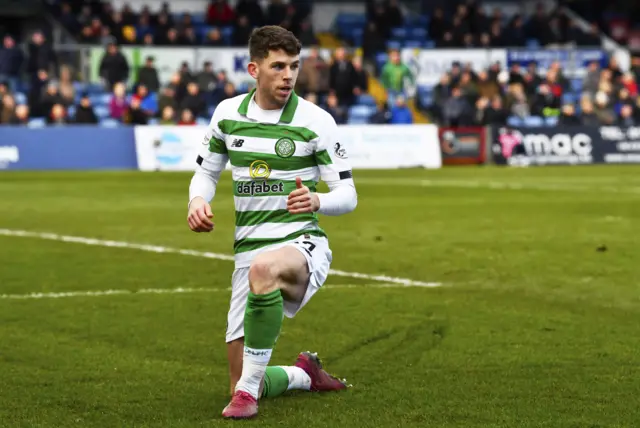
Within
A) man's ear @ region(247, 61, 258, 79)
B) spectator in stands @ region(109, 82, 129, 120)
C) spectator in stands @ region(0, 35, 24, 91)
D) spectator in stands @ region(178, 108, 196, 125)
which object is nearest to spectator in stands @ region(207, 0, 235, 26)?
spectator in stands @ region(0, 35, 24, 91)

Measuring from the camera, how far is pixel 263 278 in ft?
18.9

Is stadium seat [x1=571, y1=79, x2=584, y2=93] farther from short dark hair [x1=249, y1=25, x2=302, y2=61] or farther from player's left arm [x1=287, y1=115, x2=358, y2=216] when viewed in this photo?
short dark hair [x1=249, y1=25, x2=302, y2=61]

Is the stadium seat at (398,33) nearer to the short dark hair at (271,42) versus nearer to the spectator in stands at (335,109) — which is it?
the spectator in stands at (335,109)

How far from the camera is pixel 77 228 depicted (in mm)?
15039

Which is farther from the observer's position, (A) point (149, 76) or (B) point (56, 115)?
(A) point (149, 76)

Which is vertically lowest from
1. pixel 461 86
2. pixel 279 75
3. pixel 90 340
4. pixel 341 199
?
pixel 461 86

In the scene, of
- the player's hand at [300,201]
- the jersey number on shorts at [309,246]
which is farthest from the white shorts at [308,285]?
the player's hand at [300,201]

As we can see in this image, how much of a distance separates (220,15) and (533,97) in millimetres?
9318

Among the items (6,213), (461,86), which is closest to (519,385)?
(6,213)

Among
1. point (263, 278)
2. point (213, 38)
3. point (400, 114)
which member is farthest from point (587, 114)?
point (263, 278)

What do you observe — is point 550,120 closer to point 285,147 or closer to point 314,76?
point 314,76

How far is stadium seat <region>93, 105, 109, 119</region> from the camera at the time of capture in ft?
99.0

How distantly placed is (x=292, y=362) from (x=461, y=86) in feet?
87.5

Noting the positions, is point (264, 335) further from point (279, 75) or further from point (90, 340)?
point (90, 340)
